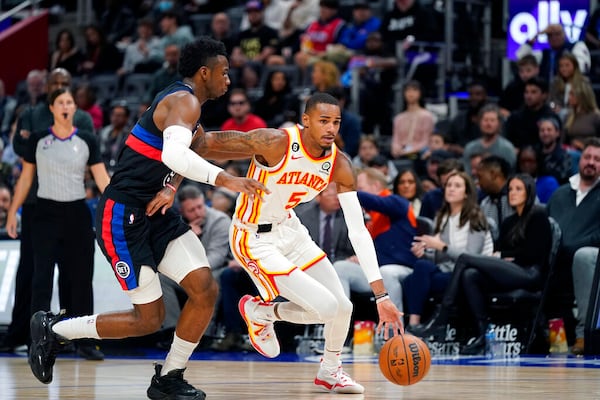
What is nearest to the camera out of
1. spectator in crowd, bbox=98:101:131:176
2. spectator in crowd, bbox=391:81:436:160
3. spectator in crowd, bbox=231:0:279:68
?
spectator in crowd, bbox=391:81:436:160

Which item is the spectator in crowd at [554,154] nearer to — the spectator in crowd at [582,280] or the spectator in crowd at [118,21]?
the spectator in crowd at [582,280]

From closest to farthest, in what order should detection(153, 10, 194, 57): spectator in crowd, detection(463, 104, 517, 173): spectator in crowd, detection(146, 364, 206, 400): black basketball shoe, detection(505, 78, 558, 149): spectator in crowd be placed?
detection(146, 364, 206, 400): black basketball shoe, detection(463, 104, 517, 173): spectator in crowd, detection(505, 78, 558, 149): spectator in crowd, detection(153, 10, 194, 57): spectator in crowd

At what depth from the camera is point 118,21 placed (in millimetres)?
18500

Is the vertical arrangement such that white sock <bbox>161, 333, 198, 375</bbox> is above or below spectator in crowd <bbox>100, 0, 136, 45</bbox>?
below

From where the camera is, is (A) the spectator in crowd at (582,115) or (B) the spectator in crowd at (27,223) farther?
(A) the spectator in crowd at (582,115)

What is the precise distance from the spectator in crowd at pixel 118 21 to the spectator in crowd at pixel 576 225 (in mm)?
10050

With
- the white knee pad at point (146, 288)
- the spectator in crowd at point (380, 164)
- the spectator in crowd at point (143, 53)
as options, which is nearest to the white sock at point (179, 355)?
the white knee pad at point (146, 288)

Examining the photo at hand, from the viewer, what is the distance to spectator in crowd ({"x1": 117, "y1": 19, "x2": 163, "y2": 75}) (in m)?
16.3

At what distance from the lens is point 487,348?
927cm

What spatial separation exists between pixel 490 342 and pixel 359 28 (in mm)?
6175

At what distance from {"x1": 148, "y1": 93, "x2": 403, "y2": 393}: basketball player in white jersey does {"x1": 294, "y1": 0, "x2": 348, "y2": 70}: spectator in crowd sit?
7.94 metres

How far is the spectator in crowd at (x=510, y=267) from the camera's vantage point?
30.2 feet

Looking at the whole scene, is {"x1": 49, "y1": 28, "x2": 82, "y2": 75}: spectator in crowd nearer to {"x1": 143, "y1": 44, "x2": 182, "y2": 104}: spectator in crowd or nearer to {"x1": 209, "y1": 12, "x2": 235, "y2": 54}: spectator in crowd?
{"x1": 209, "y1": 12, "x2": 235, "y2": 54}: spectator in crowd

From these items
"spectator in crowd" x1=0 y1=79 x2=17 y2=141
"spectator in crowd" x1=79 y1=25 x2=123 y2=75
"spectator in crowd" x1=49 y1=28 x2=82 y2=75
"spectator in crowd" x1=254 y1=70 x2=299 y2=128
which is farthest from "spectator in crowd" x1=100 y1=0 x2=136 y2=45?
"spectator in crowd" x1=254 y1=70 x2=299 y2=128
